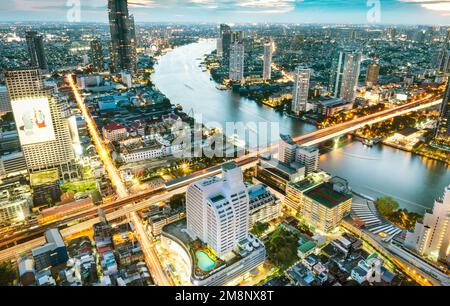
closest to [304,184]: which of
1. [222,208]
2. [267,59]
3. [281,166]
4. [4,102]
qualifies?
[281,166]

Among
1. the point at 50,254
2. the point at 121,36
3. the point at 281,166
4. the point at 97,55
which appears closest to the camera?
the point at 50,254

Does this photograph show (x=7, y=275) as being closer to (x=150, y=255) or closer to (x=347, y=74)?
(x=150, y=255)

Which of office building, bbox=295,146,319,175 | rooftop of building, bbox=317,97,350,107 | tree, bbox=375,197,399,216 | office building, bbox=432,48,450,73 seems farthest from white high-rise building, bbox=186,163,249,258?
office building, bbox=432,48,450,73

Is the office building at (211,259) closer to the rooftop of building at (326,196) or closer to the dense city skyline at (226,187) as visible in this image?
the dense city skyline at (226,187)

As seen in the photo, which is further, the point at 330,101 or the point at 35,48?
the point at 35,48

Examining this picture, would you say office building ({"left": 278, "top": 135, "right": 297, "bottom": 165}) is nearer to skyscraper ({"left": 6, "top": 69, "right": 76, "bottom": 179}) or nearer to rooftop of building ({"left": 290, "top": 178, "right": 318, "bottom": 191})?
rooftop of building ({"left": 290, "top": 178, "right": 318, "bottom": 191})

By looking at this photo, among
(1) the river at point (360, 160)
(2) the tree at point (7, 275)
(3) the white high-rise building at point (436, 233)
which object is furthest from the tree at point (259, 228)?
(2) the tree at point (7, 275)
